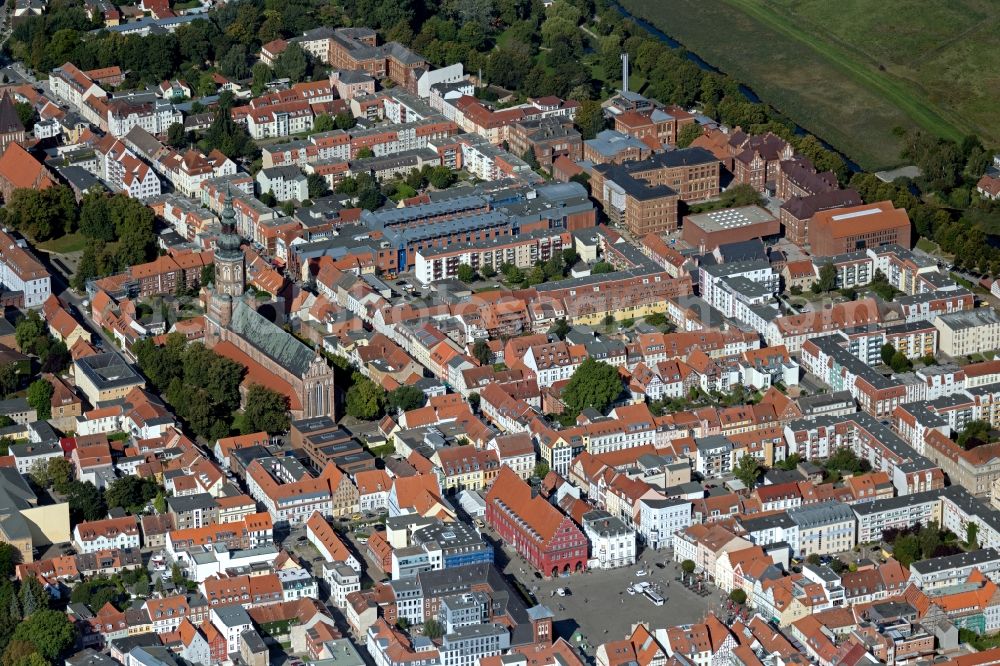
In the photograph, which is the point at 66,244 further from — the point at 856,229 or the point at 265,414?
the point at 856,229

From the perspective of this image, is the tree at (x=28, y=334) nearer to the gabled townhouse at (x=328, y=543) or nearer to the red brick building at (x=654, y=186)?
the gabled townhouse at (x=328, y=543)

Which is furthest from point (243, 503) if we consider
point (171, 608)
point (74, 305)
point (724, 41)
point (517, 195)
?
point (724, 41)

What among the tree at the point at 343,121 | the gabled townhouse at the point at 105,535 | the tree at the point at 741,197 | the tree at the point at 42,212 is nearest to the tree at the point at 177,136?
the tree at the point at 343,121

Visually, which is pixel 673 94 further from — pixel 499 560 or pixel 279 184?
pixel 499 560

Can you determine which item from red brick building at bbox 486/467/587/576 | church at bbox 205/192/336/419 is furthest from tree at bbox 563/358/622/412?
church at bbox 205/192/336/419

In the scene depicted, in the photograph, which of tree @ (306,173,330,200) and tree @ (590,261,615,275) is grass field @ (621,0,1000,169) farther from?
tree @ (306,173,330,200)

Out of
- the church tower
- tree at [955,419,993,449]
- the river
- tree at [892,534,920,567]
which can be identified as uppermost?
the church tower

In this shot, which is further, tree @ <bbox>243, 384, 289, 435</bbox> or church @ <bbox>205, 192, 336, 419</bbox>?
church @ <bbox>205, 192, 336, 419</bbox>
